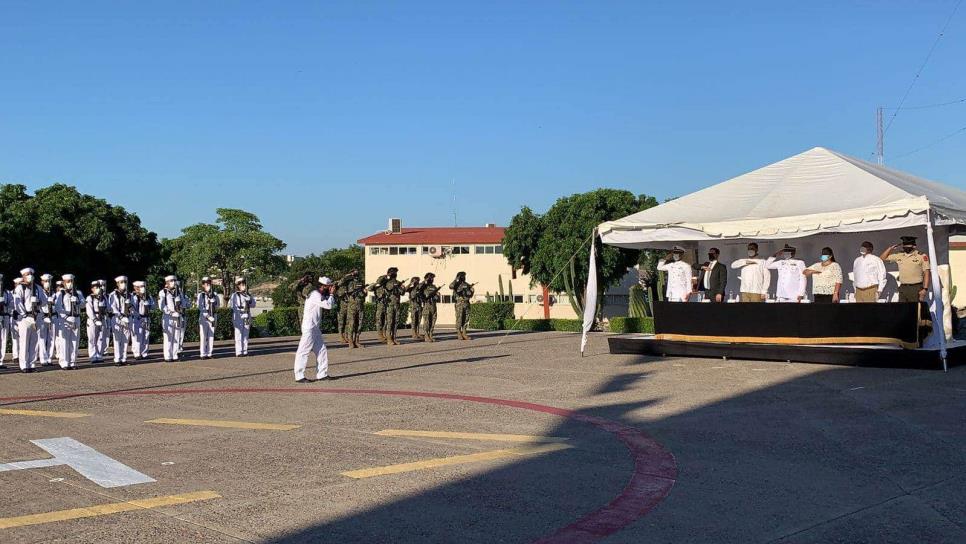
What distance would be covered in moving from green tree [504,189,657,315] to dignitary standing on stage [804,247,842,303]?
26161mm

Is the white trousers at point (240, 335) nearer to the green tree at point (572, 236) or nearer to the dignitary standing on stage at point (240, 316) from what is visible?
the dignitary standing on stage at point (240, 316)

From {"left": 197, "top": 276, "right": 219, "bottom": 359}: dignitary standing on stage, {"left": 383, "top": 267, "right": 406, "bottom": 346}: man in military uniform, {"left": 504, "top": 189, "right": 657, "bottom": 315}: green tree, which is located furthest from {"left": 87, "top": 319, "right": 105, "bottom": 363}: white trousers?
{"left": 504, "top": 189, "right": 657, "bottom": 315}: green tree

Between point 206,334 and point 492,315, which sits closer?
point 206,334

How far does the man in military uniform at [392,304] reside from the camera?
2545cm

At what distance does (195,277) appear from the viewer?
77312 millimetres

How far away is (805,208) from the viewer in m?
17.6

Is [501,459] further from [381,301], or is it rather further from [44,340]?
[381,301]

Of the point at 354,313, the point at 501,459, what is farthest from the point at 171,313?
the point at 501,459

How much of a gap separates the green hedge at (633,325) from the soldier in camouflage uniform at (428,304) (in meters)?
7.82

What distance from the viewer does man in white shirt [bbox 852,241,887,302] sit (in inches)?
691

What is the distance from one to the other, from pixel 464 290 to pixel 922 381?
15.5m

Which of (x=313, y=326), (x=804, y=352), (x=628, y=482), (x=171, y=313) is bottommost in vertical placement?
(x=628, y=482)

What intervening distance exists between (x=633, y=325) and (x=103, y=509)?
2627cm

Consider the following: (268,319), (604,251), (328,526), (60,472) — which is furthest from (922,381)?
(604,251)
